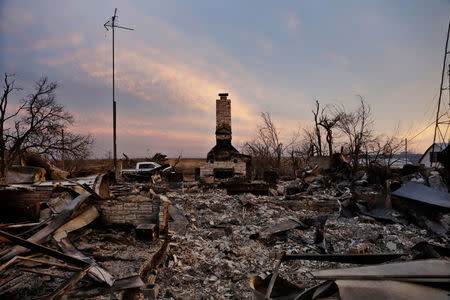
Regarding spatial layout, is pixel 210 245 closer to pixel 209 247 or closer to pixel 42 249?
pixel 209 247

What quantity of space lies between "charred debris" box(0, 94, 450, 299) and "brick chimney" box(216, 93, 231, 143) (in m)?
7.16

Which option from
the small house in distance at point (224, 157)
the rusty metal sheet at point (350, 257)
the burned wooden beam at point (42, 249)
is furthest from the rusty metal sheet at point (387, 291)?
the small house in distance at point (224, 157)

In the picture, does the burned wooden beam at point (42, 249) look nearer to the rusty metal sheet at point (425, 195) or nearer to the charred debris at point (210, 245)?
the charred debris at point (210, 245)

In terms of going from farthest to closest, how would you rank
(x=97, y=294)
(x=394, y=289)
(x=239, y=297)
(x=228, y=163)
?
1. (x=228, y=163)
2. (x=239, y=297)
3. (x=97, y=294)
4. (x=394, y=289)

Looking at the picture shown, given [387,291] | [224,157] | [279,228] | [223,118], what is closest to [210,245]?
[279,228]

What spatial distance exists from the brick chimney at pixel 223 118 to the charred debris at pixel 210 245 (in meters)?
7.16

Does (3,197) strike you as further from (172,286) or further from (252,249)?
(252,249)

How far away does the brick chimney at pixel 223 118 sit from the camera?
14.9 metres

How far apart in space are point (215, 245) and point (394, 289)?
337 centimetres

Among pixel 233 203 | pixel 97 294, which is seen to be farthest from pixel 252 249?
pixel 233 203

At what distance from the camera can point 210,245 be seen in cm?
472

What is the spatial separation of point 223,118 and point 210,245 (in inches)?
433

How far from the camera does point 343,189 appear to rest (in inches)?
395

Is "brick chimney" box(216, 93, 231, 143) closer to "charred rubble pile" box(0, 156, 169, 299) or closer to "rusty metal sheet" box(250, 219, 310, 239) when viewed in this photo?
"rusty metal sheet" box(250, 219, 310, 239)
